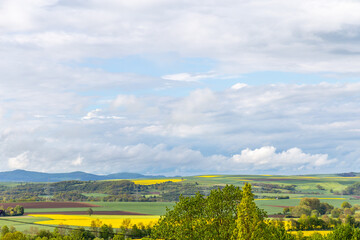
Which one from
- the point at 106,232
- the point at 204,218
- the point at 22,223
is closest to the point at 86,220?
the point at 22,223

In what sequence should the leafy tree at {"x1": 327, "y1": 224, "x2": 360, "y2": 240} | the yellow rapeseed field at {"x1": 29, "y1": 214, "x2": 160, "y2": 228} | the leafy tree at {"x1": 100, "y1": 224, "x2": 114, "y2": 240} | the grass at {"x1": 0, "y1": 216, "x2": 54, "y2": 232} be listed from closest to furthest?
the leafy tree at {"x1": 327, "y1": 224, "x2": 360, "y2": 240}
the leafy tree at {"x1": 100, "y1": 224, "x2": 114, "y2": 240}
the grass at {"x1": 0, "y1": 216, "x2": 54, "y2": 232}
the yellow rapeseed field at {"x1": 29, "y1": 214, "x2": 160, "y2": 228}

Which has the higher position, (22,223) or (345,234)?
(345,234)

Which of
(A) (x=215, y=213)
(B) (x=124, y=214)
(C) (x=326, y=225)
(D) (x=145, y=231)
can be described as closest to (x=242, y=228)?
(A) (x=215, y=213)

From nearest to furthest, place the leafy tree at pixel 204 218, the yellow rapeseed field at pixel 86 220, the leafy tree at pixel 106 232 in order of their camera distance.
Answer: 1. the leafy tree at pixel 204 218
2. the leafy tree at pixel 106 232
3. the yellow rapeseed field at pixel 86 220

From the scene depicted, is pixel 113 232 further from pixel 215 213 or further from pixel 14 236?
pixel 215 213

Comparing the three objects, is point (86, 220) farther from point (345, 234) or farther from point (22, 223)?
point (345, 234)

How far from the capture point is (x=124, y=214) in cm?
19150

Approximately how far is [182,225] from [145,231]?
84.9m

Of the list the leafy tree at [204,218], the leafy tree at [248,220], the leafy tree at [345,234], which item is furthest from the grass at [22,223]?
the leafy tree at [248,220]

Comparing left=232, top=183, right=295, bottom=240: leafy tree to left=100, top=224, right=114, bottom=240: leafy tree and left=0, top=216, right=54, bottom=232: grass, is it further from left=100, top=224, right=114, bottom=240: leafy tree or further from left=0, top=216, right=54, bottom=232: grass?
left=0, top=216, right=54, bottom=232: grass

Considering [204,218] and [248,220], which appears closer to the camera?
[248,220]

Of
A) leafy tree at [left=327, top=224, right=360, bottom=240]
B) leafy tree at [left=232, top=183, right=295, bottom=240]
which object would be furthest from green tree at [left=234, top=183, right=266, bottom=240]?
leafy tree at [left=327, top=224, right=360, bottom=240]

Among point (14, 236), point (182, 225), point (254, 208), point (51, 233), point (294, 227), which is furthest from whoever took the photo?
point (294, 227)

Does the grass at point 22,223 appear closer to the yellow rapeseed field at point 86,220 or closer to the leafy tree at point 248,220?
the yellow rapeseed field at point 86,220
